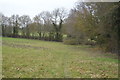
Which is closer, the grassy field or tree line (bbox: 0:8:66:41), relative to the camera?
the grassy field

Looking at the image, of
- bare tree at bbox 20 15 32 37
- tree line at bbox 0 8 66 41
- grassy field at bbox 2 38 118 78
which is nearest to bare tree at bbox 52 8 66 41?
tree line at bbox 0 8 66 41

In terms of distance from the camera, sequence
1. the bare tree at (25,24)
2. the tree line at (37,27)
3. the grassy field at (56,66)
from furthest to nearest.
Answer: the bare tree at (25,24) → the tree line at (37,27) → the grassy field at (56,66)

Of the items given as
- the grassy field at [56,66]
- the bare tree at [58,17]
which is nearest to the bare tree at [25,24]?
the bare tree at [58,17]

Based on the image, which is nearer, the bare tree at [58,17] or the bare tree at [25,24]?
the bare tree at [25,24]

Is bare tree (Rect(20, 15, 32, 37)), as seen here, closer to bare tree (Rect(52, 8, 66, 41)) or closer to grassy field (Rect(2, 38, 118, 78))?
bare tree (Rect(52, 8, 66, 41))

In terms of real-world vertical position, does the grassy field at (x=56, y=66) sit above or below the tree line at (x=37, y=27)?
below

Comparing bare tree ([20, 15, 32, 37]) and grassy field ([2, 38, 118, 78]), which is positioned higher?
bare tree ([20, 15, 32, 37])

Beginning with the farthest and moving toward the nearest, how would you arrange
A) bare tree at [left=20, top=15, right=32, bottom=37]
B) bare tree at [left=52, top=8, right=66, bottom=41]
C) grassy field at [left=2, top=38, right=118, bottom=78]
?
1. bare tree at [left=52, top=8, right=66, bottom=41]
2. bare tree at [left=20, top=15, right=32, bottom=37]
3. grassy field at [left=2, top=38, right=118, bottom=78]

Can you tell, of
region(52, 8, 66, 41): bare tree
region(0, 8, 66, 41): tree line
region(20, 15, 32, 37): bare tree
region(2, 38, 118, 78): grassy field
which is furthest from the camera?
region(52, 8, 66, 41): bare tree

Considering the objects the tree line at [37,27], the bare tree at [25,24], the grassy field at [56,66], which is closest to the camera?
the grassy field at [56,66]

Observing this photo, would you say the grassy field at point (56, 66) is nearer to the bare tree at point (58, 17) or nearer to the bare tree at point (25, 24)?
the bare tree at point (25, 24)

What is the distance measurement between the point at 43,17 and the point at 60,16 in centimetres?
445

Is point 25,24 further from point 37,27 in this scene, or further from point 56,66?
point 56,66

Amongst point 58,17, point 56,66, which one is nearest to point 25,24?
point 58,17
